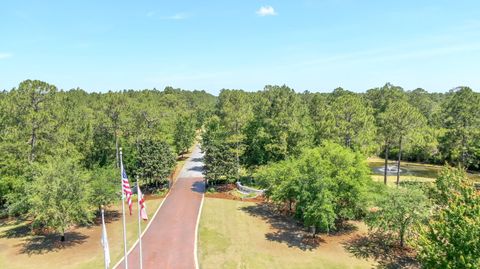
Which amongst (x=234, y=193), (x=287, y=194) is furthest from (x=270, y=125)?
(x=287, y=194)

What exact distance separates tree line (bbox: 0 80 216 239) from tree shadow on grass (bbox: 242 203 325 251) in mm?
14759

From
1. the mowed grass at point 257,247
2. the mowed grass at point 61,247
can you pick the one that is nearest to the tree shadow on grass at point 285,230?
the mowed grass at point 257,247

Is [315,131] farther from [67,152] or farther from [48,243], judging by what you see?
[48,243]

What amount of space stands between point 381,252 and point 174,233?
18.0 meters

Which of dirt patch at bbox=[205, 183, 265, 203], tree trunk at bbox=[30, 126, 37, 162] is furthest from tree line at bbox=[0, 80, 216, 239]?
dirt patch at bbox=[205, 183, 265, 203]

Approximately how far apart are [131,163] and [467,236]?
41.8 meters

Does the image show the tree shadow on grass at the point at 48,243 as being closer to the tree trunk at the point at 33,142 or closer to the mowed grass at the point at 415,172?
the tree trunk at the point at 33,142

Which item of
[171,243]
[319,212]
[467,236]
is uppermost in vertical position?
[467,236]

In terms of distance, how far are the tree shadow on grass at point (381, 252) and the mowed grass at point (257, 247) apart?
30.6 inches

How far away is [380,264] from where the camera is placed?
1058 inches

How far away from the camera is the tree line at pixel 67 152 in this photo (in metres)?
29.6

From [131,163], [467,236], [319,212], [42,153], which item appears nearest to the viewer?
[467,236]

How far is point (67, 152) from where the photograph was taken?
3928cm

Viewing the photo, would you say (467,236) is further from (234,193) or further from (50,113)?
(50,113)
